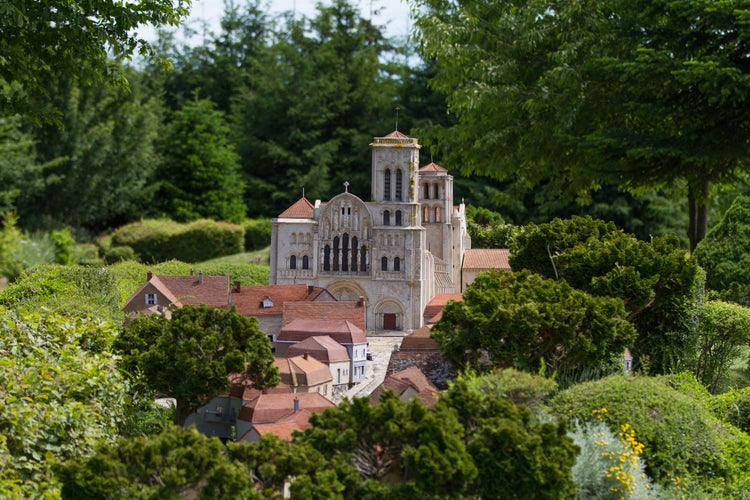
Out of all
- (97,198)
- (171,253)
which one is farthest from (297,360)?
(97,198)

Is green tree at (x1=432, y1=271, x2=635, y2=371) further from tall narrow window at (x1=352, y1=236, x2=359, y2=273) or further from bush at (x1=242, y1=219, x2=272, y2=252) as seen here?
bush at (x1=242, y1=219, x2=272, y2=252)

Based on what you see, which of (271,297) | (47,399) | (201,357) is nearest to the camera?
(47,399)

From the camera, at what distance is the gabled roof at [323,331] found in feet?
81.5

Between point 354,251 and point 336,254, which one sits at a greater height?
point 354,251

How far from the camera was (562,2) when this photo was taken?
20266mm

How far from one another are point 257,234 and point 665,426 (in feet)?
141

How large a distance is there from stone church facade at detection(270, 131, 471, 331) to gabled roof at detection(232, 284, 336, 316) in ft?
18.5

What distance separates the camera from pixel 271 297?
31.6m

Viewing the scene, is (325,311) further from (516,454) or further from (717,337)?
(516,454)

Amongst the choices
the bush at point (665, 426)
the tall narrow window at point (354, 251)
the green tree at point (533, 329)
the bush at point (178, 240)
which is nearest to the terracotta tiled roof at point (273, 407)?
the green tree at point (533, 329)

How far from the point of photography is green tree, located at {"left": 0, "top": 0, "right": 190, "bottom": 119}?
51.7ft

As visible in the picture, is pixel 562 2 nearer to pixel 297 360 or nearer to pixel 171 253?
pixel 297 360

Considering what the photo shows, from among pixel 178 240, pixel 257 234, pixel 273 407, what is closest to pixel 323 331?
pixel 273 407

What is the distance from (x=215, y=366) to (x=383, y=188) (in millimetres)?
23673
